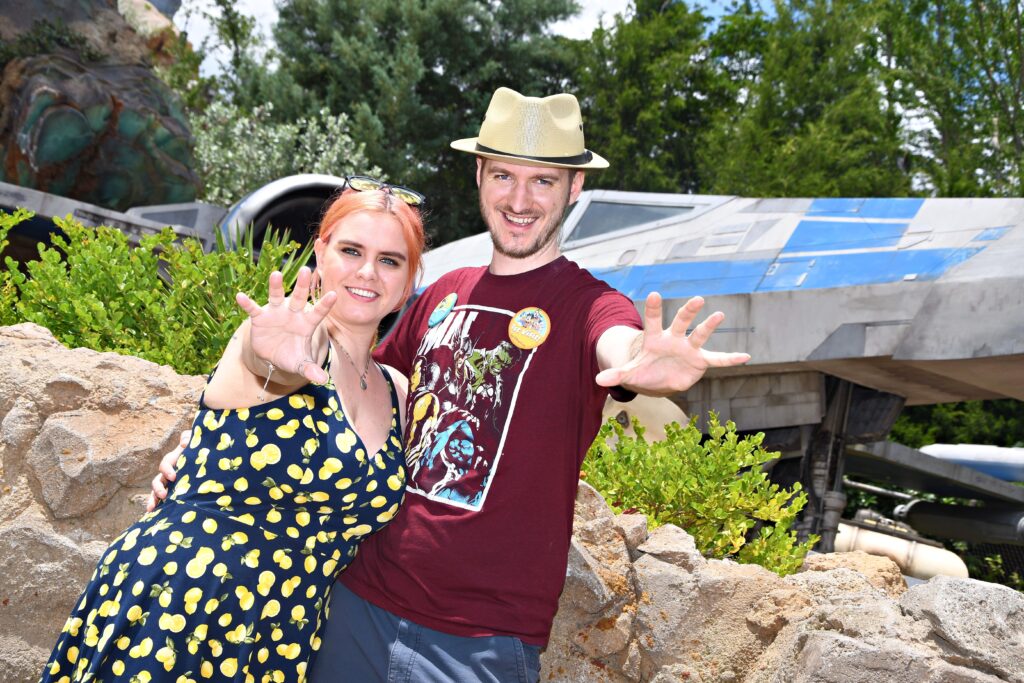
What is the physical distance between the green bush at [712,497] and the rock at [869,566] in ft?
0.39

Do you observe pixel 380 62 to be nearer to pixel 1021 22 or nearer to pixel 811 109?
pixel 811 109

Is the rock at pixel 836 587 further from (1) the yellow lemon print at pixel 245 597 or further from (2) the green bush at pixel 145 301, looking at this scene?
(2) the green bush at pixel 145 301

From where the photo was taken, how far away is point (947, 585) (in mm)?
3613

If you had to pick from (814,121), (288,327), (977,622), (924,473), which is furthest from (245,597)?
(814,121)

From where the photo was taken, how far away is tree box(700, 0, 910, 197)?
26031 millimetres

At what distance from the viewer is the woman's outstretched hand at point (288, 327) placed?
2061 millimetres

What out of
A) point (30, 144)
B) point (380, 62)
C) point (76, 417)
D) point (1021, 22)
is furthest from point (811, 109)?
point (76, 417)

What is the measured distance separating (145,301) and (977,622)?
412cm

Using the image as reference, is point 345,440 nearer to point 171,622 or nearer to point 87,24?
point 171,622

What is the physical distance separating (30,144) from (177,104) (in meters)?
3.12

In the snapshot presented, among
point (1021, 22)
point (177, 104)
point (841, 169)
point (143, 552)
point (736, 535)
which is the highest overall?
point (1021, 22)

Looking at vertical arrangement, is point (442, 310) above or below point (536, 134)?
below

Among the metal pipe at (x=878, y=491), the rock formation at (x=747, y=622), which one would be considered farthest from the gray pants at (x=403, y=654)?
the metal pipe at (x=878, y=491)

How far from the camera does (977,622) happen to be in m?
3.46
